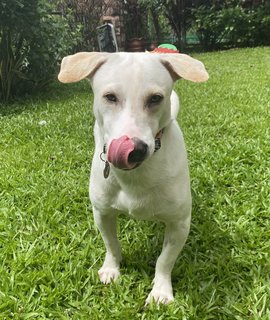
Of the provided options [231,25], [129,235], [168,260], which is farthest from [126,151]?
[231,25]

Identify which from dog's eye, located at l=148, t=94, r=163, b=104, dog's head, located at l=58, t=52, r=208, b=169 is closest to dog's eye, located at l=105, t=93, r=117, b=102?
dog's head, located at l=58, t=52, r=208, b=169

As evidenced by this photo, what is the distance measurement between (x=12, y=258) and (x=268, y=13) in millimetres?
13229

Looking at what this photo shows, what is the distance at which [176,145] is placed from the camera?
84.5 inches

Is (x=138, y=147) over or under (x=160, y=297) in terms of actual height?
over

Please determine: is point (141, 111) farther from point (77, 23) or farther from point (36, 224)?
point (77, 23)

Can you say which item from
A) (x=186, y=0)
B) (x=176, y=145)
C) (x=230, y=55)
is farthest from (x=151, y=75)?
(x=186, y=0)

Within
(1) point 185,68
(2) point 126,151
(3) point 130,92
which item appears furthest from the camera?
(1) point 185,68

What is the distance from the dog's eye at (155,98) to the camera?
1752mm

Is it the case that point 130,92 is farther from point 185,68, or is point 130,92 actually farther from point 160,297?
point 160,297

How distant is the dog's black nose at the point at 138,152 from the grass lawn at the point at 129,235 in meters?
0.95

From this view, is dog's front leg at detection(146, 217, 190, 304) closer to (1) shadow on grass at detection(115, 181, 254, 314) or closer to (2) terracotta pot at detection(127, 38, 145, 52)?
(1) shadow on grass at detection(115, 181, 254, 314)

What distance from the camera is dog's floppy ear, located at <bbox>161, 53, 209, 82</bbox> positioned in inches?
73.0

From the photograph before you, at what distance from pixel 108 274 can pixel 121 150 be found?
111cm

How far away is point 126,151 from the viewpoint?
61.1 inches
